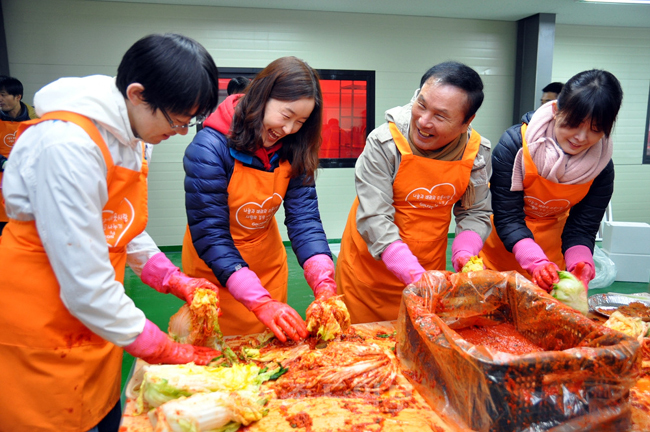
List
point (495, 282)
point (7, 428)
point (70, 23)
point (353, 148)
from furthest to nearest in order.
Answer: point (353, 148) < point (70, 23) < point (495, 282) < point (7, 428)

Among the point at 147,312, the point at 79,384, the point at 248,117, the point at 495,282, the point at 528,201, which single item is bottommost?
the point at 147,312

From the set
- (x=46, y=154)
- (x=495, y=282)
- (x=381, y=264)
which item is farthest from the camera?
(x=381, y=264)

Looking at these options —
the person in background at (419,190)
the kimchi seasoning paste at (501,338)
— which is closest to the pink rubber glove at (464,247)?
the person in background at (419,190)

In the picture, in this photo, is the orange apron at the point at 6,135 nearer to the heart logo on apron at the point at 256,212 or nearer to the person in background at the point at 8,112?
the person in background at the point at 8,112

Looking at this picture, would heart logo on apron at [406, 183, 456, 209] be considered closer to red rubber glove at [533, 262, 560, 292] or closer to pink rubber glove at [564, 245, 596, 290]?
red rubber glove at [533, 262, 560, 292]

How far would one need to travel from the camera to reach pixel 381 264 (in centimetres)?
255

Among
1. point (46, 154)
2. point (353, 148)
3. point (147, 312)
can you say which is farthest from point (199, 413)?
point (353, 148)

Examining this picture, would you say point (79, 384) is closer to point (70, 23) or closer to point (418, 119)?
point (418, 119)

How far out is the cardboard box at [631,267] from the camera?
548 centimetres

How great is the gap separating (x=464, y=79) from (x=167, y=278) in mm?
1578

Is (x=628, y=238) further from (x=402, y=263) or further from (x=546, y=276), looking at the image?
(x=402, y=263)

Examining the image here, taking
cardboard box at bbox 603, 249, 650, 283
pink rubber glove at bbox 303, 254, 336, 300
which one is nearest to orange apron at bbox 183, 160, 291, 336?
pink rubber glove at bbox 303, 254, 336, 300

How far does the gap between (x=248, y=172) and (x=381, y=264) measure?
36.6 inches

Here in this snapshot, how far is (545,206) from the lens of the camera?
2.55 metres
